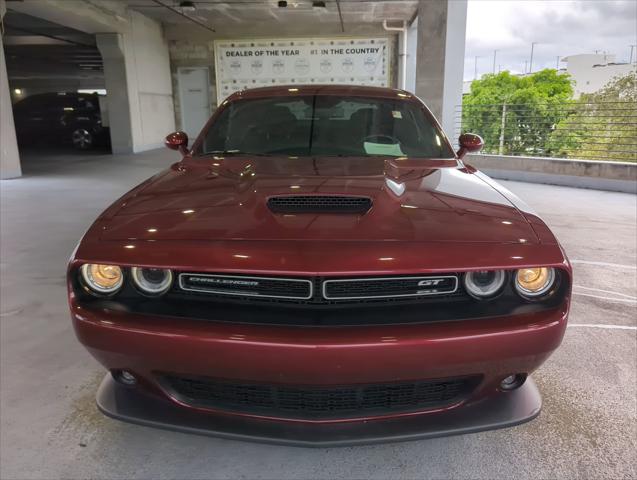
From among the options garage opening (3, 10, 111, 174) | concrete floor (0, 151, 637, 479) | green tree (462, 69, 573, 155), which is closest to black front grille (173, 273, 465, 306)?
concrete floor (0, 151, 637, 479)

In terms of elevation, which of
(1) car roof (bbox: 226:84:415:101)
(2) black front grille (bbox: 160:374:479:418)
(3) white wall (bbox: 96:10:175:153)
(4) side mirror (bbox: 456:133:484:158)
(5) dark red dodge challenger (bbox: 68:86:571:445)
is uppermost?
(3) white wall (bbox: 96:10:175:153)

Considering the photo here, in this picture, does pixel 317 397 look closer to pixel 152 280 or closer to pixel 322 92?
pixel 152 280

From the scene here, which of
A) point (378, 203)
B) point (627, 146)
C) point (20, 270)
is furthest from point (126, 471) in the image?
point (627, 146)

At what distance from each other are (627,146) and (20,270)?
29.9ft

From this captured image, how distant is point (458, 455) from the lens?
1720 millimetres

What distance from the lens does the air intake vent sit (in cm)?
152

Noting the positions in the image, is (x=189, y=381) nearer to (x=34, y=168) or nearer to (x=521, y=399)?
(x=521, y=399)

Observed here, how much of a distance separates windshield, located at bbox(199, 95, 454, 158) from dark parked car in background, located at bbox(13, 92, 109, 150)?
14.0 meters

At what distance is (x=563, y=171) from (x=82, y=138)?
44.9 feet

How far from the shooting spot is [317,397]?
144cm

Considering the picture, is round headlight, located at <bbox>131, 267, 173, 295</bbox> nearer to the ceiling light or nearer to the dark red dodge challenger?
the dark red dodge challenger

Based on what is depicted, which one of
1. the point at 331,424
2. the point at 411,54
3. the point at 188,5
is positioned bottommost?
the point at 331,424

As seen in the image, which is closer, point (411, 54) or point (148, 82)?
point (148, 82)

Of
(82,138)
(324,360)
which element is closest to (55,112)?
(82,138)
